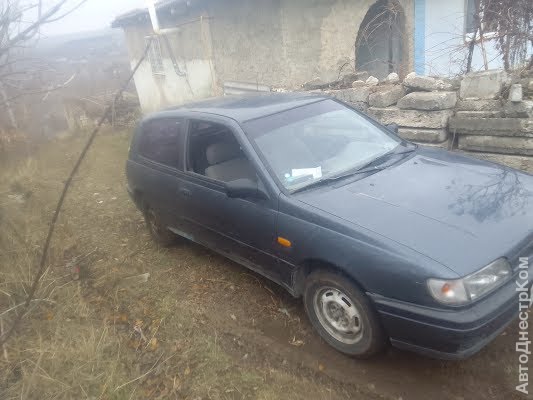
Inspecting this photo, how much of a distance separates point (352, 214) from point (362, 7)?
735 cm

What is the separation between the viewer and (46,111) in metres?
18.3

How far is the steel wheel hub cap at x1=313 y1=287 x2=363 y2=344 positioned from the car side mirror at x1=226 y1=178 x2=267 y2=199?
84 centimetres

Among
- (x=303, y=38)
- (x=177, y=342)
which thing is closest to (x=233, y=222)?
(x=177, y=342)

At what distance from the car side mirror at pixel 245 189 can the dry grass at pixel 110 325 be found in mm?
1166

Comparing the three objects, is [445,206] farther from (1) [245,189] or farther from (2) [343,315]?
(1) [245,189]

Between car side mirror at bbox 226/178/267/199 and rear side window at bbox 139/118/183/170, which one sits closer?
car side mirror at bbox 226/178/267/199

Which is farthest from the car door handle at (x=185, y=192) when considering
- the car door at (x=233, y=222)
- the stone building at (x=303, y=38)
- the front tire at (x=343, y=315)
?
the stone building at (x=303, y=38)

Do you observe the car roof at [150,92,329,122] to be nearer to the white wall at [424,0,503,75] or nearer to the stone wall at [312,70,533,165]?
the stone wall at [312,70,533,165]

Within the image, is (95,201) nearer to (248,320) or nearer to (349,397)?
(248,320)

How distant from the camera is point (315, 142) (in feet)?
11.7

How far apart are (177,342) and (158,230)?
1.83 meters

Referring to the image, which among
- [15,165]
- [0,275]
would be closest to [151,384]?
[0,275]

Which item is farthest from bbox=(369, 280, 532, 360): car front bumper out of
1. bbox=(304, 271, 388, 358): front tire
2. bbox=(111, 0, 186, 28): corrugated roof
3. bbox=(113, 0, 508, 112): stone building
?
bbox=(111, 0, 186, 28): corrugated roof

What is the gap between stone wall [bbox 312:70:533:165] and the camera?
4.58m
